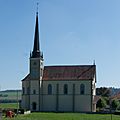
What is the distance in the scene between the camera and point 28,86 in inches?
3228

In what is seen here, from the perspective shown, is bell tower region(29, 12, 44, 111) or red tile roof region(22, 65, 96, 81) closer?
red tile roof region(22, 65, 96, 81)

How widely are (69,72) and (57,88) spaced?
445 cm

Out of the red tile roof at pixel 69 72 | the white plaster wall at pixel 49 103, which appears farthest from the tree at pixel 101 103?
the white plaster wall at pixel 49 103

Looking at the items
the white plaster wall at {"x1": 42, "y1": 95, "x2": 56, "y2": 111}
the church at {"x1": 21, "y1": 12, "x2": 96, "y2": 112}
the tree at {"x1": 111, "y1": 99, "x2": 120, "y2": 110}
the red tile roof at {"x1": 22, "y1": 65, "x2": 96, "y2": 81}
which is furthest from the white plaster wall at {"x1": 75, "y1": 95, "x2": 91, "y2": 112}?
the tree at {"x1": 111, "y1": 99, "x2": 120, "y2": 110}

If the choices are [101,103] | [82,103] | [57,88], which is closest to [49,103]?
[57,88]

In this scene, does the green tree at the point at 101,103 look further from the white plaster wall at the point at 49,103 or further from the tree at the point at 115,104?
the white plaster wall at the point at 49,103

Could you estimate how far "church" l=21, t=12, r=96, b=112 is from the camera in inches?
3142

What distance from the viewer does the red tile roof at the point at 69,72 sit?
3177 inches

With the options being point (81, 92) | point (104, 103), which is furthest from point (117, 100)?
point (81, 92)

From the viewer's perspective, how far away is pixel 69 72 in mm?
82375

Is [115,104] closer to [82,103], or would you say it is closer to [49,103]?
[82,103]

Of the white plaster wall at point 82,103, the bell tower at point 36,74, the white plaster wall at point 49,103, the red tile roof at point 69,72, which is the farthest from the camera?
the white plaster wall at point 49,103

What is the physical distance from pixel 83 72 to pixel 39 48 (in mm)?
11102

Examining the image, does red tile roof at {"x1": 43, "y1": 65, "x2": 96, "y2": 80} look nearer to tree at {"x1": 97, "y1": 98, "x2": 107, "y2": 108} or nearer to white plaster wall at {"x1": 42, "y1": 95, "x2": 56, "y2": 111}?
white plaster wall at {"x1": 42, "y1": 95, "x2": 56, "y2": 111}
